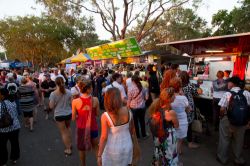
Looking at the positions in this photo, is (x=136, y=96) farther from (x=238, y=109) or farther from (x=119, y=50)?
(x=119, y=50)

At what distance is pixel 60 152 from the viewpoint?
17.2 ft

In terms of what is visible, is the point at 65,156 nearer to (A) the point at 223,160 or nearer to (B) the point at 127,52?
(A) the point at 223,160

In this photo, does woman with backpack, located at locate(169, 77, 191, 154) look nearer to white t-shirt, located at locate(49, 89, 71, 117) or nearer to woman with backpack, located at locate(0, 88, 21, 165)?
white t-shirt, located at locate(49, 89, 71, 117)

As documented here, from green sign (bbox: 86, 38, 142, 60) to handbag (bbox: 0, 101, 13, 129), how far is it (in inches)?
291

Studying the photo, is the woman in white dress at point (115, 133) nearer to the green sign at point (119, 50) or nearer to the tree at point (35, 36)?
the green sign at point (119, 50)

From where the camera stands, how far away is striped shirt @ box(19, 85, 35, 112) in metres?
6.66

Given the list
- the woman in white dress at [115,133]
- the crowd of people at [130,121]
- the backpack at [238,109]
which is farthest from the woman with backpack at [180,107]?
the woman in white dress at [115,133]

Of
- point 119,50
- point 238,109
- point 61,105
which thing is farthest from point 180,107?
point 119,50

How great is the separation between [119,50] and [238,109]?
8.50 metres

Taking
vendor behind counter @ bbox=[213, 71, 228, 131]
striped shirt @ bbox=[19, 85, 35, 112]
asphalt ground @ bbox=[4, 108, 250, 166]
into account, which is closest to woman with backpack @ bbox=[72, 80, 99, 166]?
asphalt ground @ bbox=[4, 108, 250, 166]

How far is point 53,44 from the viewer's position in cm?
3219

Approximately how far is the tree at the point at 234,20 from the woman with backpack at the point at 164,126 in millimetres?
30035

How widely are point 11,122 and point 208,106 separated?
219 inches

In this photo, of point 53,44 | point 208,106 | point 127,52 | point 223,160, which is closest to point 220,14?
point 53,44
